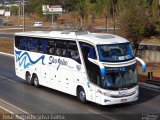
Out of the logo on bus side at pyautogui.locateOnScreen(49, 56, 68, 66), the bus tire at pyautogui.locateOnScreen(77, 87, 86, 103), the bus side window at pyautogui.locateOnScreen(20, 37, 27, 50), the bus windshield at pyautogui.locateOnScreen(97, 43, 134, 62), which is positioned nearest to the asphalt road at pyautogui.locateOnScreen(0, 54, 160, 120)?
the bus tire at pyautogui.locateOnScreen(77, 87, 86, 103)

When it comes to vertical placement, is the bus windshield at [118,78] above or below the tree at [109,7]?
below

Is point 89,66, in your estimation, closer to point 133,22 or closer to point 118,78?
point 118,78

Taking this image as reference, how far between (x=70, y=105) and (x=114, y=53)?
3151 mm

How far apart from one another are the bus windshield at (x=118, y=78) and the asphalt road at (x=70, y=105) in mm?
1095

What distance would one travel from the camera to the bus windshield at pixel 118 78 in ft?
55.8

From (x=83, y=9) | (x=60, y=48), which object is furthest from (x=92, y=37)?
(x=83, y=9)

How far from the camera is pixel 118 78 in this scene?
17188 mm

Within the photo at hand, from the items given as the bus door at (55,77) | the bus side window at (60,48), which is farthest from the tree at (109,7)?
the bus side window at (60,48)

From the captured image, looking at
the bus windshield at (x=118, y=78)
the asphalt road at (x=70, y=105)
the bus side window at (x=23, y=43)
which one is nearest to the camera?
the asphalt road at (x=70, y=105)

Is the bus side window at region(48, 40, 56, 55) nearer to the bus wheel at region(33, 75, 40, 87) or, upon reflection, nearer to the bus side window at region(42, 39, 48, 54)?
the bus side window at region(42, 39, 48, 54)

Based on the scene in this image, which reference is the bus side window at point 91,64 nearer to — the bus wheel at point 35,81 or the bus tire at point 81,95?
the bus tire at point 81,95

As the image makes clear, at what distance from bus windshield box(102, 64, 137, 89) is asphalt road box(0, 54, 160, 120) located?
109cm

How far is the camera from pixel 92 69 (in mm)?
17656

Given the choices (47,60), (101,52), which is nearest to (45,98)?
(47,60)
